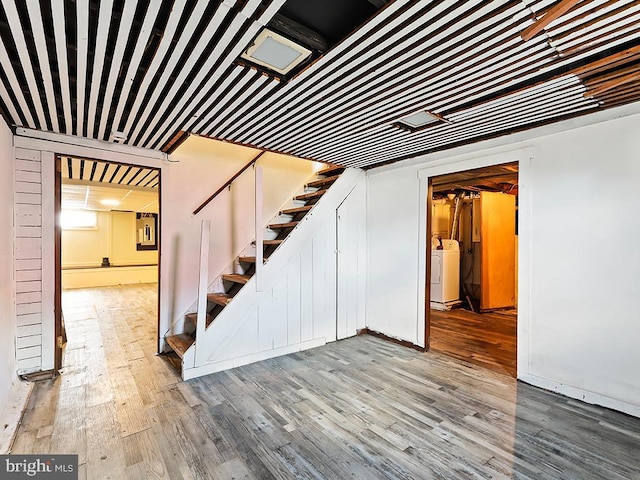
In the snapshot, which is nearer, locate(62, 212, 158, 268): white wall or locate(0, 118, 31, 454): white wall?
locate(0, 118, 31, 454): white wall

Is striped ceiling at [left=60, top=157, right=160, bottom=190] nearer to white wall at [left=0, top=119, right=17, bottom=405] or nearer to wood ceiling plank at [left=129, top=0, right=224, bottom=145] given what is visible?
white wall at [left=0, top=119, right=17, bottom=405]

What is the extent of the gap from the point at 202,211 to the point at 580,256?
3.80 metres

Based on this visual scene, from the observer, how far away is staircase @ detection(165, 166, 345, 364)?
136 inches

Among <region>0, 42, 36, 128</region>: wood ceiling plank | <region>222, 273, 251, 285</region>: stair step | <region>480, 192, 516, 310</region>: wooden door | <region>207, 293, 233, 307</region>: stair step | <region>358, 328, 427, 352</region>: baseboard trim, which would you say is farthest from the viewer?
<region>480, 192, 516, 310</region>: wooden door

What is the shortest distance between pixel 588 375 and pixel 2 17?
427cm

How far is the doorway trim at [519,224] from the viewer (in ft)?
9.50

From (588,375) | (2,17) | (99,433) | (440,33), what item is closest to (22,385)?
(99,433)

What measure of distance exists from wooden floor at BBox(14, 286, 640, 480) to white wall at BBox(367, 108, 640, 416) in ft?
0.97

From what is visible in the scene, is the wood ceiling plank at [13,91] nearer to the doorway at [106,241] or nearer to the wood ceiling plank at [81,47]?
the wood ceiling plank at [81,47]

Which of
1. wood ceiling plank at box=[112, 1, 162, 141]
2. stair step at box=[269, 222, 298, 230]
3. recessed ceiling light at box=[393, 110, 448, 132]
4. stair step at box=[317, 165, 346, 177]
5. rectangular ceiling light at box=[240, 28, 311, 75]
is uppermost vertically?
stair step at box=[317, 165, 346, 177]

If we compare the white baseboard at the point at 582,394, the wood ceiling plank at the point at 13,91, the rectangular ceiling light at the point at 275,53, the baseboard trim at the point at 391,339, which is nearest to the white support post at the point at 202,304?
the wood ceiling plank at the point at 13,91

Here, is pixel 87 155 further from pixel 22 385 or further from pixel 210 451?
pixel 210 451

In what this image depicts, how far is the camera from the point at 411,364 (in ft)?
11.0

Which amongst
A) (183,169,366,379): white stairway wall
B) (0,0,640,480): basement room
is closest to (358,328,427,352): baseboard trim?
(0,0,640,480): basement room
